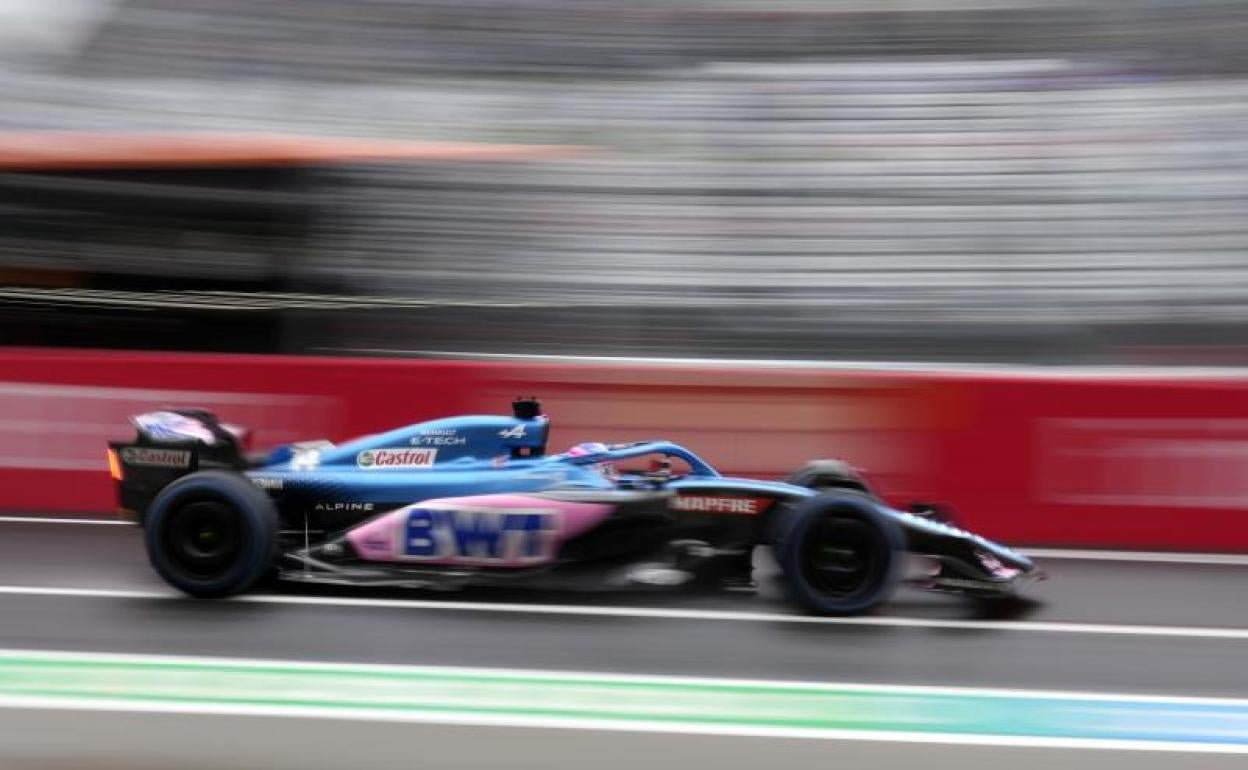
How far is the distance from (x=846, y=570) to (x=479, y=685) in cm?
187

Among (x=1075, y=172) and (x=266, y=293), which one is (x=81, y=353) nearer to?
(x=266, y=293)

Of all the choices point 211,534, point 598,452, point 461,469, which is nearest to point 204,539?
point 211,534

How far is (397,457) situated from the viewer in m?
6.32

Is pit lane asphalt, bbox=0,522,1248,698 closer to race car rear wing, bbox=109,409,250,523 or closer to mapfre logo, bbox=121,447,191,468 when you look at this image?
race car rear wing, bbox=109,409,250,523

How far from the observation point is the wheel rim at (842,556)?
5961 millimetres

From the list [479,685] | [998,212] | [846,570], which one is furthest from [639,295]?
[479,685]

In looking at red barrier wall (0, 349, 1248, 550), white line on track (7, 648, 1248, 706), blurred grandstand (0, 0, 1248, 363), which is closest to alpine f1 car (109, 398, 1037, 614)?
white line on track (7, 648, 1248, 706)

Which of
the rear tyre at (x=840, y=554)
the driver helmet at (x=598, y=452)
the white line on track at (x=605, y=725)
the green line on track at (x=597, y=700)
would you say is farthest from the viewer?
the driver helmet at (x=598, y=452)

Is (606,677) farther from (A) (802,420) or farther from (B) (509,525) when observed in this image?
(A) (802,420)

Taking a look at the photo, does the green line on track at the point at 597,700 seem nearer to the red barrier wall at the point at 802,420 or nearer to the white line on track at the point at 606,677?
the white line on track at the point at 606,677

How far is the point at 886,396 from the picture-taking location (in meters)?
8.01

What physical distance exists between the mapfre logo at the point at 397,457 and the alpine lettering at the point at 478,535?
0.37 metres

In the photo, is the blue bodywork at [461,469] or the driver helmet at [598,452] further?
the driver helmet at [598,452]

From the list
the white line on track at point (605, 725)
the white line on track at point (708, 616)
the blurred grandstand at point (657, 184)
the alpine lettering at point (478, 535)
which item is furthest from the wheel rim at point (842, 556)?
the blurred grandstand at point (657, 184)
